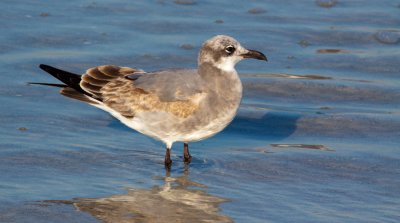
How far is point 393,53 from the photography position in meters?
11.4

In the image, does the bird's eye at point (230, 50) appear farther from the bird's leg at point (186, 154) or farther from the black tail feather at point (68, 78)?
the black tail feather at point (68, 78)

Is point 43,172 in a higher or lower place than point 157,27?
lower

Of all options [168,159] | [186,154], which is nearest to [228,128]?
[186,154]

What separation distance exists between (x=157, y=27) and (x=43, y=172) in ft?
15.1

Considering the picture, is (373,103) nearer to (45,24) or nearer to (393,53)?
(393,53)

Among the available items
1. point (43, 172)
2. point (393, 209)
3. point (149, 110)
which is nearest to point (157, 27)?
point (149, 110)

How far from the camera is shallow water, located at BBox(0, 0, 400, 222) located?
721cm

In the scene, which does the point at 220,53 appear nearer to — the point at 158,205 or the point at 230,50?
the point at 230,50

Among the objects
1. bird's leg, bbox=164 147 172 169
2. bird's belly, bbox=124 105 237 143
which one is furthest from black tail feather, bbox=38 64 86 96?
bird's leg, bbox=164 147 172 169

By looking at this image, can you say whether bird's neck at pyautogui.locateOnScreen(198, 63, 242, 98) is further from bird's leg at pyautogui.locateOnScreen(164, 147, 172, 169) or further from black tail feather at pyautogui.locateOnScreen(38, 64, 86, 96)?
black tail feather at pyautogui.locateOnScreen(38, 64, 86, 96)

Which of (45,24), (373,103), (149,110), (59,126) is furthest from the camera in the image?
(45,24)

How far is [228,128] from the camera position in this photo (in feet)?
30.7

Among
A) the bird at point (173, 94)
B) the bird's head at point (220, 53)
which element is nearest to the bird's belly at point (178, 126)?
the bird at point (173, 94)

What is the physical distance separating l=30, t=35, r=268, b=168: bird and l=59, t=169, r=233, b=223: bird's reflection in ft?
2.17
